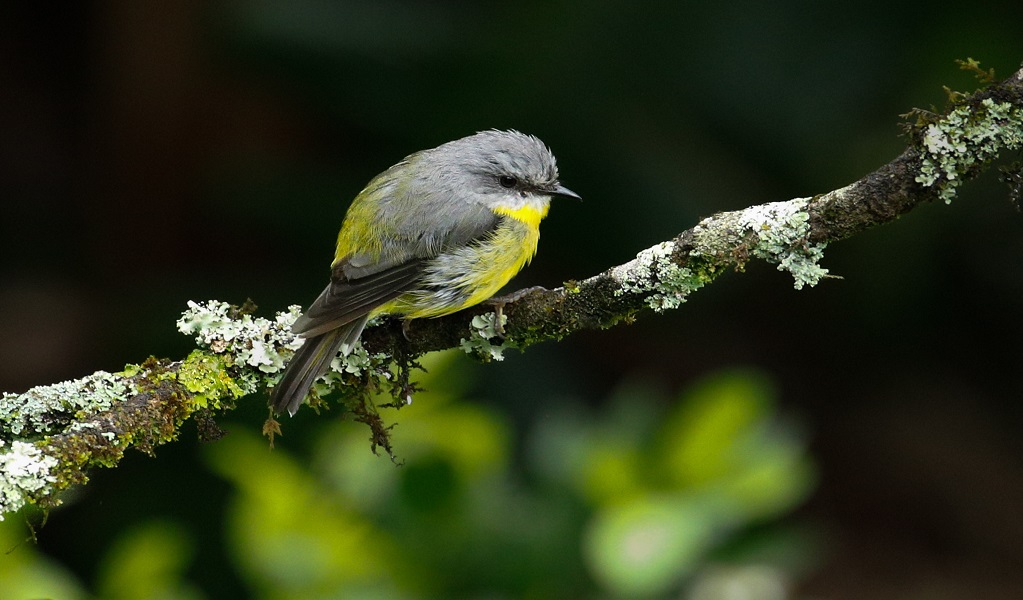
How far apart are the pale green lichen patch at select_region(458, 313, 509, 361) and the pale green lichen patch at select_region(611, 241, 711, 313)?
A: 49 centimetres

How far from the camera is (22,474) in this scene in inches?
102

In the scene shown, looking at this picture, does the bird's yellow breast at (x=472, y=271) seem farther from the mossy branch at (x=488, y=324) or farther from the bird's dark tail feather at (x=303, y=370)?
the bird's dark tail feather at (x=303, y=370)

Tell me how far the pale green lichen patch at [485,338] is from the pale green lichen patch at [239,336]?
53 cm

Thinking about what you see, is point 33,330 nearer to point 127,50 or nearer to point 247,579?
point 127,50

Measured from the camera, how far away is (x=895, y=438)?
7.77 metres

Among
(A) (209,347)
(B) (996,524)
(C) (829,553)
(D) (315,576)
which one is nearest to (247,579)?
(D) (315,576)

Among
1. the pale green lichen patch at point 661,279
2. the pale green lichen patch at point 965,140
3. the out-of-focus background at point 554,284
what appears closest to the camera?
the pale green lichen patch at point 965,140

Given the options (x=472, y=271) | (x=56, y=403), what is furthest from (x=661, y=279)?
(x=56, y=403)

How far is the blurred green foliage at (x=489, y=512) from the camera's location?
4.13 meters

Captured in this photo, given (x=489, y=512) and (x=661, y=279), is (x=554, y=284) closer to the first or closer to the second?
(x=489, y=512)

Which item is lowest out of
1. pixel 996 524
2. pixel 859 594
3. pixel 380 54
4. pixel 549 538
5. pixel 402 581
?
pixel 402 581

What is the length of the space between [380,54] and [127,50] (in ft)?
6.73

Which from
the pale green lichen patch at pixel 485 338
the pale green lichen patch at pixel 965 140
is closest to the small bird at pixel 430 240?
the pale green lichen patch at pixel 485 338

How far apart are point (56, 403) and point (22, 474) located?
1.36ft
